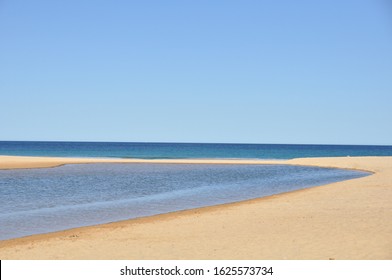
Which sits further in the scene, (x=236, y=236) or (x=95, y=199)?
(x=95, y=199)

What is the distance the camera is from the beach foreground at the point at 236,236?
10.8 metres

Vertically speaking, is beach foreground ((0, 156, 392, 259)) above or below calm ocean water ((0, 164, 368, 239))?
above

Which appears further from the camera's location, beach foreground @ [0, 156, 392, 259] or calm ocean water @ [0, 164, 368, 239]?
calm ocean water @ [0, 164, 368, 239]

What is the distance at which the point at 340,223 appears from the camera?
47.0ft

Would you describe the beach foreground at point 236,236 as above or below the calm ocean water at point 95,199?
above

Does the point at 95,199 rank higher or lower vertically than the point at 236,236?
lower

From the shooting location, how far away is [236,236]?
12789 millimetres

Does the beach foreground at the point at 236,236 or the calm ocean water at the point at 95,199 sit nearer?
the beach foreground at the point at 236,236

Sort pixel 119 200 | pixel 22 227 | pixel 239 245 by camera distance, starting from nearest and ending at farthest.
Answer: pixel 239 245
pixel 22 227
pixel 119 200

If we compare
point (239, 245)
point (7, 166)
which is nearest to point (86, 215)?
point (239, 245)

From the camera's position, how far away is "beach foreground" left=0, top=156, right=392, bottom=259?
35.3 ft

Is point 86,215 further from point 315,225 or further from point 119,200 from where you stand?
point 315,225
